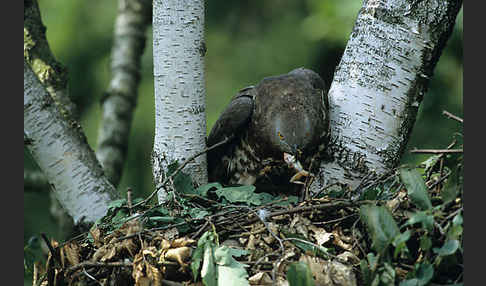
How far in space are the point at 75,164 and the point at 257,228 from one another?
4.47ft

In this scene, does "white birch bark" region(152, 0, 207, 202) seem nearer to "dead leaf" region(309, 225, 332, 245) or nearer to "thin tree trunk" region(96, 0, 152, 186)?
"dead leaf" region(309, 225, 332, 245)

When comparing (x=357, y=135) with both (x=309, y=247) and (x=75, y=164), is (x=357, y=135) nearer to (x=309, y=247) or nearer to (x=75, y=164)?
(x=309, y=247)

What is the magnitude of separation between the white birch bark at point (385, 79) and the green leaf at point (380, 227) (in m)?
0.78

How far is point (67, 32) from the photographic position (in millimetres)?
5359

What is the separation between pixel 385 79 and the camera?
279cm

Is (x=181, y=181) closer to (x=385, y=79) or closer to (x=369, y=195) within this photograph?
(x=369, y=195)

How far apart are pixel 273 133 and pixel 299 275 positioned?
131 cm

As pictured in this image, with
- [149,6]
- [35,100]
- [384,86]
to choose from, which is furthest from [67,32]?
[384,86]

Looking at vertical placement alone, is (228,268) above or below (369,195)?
below

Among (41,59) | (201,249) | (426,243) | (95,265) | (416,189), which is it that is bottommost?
(95,265)

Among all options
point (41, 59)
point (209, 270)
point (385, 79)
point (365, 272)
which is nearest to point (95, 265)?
point (209, 270)

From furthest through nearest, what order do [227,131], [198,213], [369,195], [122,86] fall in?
[122,86] → [227,131] → [198,213] → [369,195]

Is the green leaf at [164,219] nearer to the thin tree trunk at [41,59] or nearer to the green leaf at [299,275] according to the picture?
the green leaf at [299,275]

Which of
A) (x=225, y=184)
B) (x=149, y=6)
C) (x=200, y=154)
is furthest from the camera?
(x=149, y=6)
